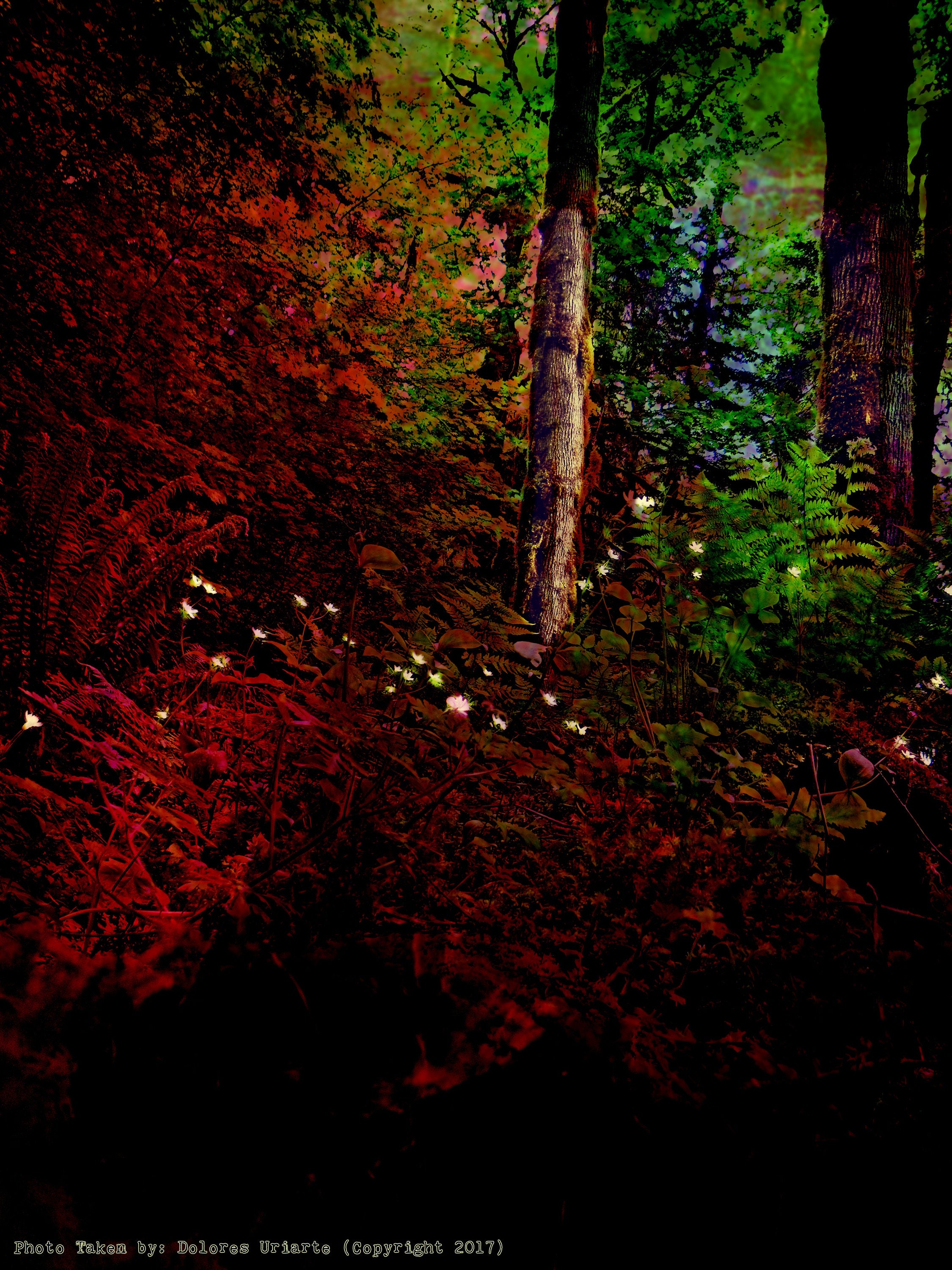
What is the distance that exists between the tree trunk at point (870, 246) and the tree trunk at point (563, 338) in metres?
1.88

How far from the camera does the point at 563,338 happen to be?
12.7 ft

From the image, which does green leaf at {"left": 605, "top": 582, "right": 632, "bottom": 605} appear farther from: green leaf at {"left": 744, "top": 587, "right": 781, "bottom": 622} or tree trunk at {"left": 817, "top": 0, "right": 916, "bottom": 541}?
tree trunk at {"left": 817, "top": 0, "right": 916, "bottom": 541}

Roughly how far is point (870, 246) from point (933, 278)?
13.8ft

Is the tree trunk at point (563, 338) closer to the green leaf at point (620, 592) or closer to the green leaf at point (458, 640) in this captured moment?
the green leaf at point (620, 592)

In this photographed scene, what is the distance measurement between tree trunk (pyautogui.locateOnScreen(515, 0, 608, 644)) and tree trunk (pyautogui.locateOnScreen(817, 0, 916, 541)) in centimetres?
188

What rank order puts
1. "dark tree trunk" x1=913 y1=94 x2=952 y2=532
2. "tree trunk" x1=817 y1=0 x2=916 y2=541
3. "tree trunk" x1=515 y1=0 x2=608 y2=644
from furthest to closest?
"dark tree trunk" x1=913 y1=94 x2=952 y2=532 < "tree trunk" x1=817 y1=0 x2=916 y2=541 < "tree trunk" x1=515 y1=0 x2=608 y2=644

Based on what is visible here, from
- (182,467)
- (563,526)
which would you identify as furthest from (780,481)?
(182,467)

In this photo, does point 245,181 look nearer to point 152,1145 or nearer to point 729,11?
point 152,1145

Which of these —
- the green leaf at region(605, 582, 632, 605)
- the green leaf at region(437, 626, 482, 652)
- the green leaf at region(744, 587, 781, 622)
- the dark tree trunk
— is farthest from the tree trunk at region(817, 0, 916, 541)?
the green leaf at region(437, 626, 482, 652)

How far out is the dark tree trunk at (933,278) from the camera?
7.09 meters

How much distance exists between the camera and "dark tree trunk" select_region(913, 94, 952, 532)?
709cm

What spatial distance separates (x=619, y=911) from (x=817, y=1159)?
1.74 feet

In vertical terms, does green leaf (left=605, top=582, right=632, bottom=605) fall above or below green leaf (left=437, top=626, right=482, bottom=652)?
above

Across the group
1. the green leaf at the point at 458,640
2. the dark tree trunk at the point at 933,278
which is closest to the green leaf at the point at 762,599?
the green leaf at the point at 458,640
